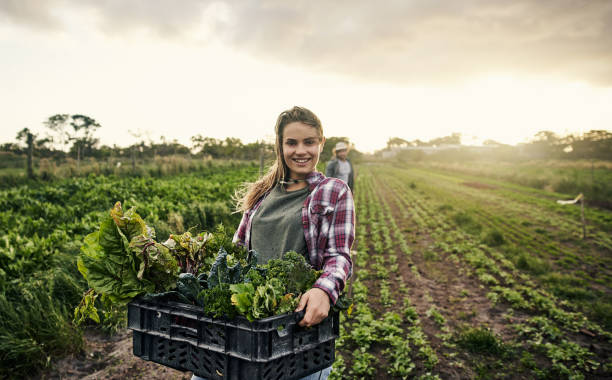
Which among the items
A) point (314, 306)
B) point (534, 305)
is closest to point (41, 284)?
point (314, 306)

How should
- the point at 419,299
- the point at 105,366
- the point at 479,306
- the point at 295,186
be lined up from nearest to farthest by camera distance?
the point at 295,186 < the point at 105,366 < the point at 479,306 < the point at 419,299

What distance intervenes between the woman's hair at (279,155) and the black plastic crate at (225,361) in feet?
3.31

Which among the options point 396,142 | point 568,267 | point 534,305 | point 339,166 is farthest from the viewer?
point 396,142

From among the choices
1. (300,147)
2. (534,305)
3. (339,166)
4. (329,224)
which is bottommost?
(534,305)

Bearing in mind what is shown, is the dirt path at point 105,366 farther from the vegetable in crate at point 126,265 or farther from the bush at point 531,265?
the bush at point 531,265

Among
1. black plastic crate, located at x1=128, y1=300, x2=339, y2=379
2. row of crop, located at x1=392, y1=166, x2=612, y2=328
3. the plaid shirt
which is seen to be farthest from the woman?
row of crop, located at x1=392, y1=166, x2=612, y2=328

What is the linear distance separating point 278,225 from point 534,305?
5068mm

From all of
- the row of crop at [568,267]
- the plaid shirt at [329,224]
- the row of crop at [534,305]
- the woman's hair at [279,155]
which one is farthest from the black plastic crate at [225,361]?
the row of crop at [568,267]

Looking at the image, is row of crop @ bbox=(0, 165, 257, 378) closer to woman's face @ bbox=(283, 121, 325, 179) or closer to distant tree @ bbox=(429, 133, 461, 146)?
woman's face @ bbox=(283, 121, 325, 179)

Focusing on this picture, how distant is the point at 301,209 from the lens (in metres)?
1.91

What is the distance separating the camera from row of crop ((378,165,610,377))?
372cm

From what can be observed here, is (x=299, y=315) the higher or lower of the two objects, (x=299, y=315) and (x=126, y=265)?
the lower

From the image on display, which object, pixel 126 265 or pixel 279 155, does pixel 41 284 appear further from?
pixel 279 155

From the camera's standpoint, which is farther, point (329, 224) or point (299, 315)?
point (329, 224)
